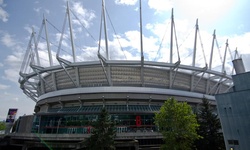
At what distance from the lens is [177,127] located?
59.7 feet

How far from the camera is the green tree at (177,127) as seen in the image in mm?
17594

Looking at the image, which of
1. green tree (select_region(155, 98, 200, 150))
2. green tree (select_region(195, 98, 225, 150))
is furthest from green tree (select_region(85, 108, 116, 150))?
green tree (select_region(195, 98, 225, 150))

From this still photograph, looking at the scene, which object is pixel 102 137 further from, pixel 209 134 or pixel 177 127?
pixel 209 134

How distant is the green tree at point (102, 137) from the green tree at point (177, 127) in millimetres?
6255

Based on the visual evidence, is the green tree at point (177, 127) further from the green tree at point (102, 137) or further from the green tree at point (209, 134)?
the green tree at point (102, 137)

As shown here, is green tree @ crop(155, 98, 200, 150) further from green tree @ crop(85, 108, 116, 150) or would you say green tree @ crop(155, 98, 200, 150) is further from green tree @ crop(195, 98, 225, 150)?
green tree @ crop(85, 108, 116, 150)

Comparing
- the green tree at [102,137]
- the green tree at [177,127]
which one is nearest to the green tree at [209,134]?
the green tree at [177,127]

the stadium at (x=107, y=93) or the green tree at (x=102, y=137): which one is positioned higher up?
the stadium at (x=107, y=93)

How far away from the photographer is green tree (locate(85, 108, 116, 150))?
18.2 metres

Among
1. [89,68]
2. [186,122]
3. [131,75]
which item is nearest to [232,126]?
[186,122]

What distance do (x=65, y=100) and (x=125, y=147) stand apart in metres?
20.9

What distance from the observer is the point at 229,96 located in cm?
1903

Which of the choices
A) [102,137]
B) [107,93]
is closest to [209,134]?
[102,137]

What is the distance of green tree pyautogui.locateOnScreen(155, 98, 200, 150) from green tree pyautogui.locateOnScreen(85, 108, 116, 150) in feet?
20.5
